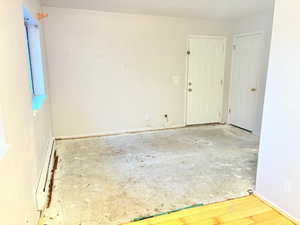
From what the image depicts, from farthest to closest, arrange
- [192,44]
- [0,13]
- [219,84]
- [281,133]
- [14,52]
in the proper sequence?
[219,84]
[192,44]
[281,133]
[14,52]
[0,13]

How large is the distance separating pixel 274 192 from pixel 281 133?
0.62m

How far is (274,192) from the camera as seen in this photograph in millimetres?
2242

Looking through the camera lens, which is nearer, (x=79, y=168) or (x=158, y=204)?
(x=158, y=204)

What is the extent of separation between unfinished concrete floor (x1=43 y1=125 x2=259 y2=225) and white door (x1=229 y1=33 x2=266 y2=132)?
646 millimetres

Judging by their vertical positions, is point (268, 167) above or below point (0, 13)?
below

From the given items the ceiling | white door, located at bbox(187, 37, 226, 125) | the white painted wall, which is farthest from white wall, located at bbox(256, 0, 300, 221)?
white door, located at bbox(187, 37, 226, 125)

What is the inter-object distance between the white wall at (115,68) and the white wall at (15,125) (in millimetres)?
2235

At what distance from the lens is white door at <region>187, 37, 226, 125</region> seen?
16.5ft

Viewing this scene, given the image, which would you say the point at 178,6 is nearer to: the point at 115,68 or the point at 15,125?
the point at 115,68

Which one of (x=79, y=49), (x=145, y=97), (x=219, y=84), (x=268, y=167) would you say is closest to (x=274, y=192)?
(x=268, y=167)

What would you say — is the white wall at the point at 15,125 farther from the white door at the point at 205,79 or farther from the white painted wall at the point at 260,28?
the white painted wall at the point at 260,28

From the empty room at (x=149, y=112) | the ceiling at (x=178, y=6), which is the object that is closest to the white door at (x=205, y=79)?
the empty room at (x=149, y=112)

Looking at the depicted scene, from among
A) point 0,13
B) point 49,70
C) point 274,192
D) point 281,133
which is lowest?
point 274,192

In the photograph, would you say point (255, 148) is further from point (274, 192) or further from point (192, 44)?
point (192, 44)
